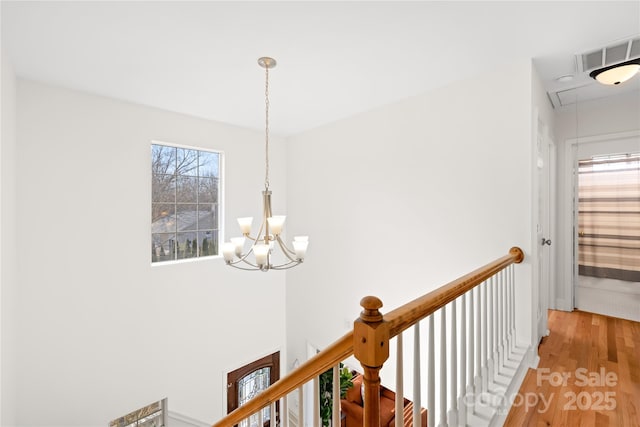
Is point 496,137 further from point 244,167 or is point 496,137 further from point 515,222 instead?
point 244,167

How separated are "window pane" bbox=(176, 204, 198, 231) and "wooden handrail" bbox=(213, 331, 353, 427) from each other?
110 inches

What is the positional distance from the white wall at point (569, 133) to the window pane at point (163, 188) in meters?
4.61

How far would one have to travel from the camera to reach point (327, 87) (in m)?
2.92

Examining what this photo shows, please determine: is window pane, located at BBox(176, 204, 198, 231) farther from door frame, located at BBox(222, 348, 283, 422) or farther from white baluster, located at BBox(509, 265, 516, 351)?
white baluster, located at BBox(509, 265, 516, 351)

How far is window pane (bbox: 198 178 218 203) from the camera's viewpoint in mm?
3956

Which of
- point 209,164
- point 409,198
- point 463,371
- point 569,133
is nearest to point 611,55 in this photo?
point 569,133

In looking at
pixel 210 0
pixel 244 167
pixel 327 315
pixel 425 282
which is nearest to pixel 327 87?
pixel 210 0

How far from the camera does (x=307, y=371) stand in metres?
1.09

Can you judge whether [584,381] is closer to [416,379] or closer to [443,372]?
[443,372]

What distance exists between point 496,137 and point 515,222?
0.72 m

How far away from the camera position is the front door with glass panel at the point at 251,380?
4176 millimetres

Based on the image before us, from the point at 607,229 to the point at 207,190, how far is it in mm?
4706

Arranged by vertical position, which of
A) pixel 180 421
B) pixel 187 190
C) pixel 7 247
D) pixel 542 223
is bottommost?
pixel 180 421

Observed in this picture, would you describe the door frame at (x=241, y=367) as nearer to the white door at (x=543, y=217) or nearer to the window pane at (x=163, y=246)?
the window pane at (x=163, y=246)
